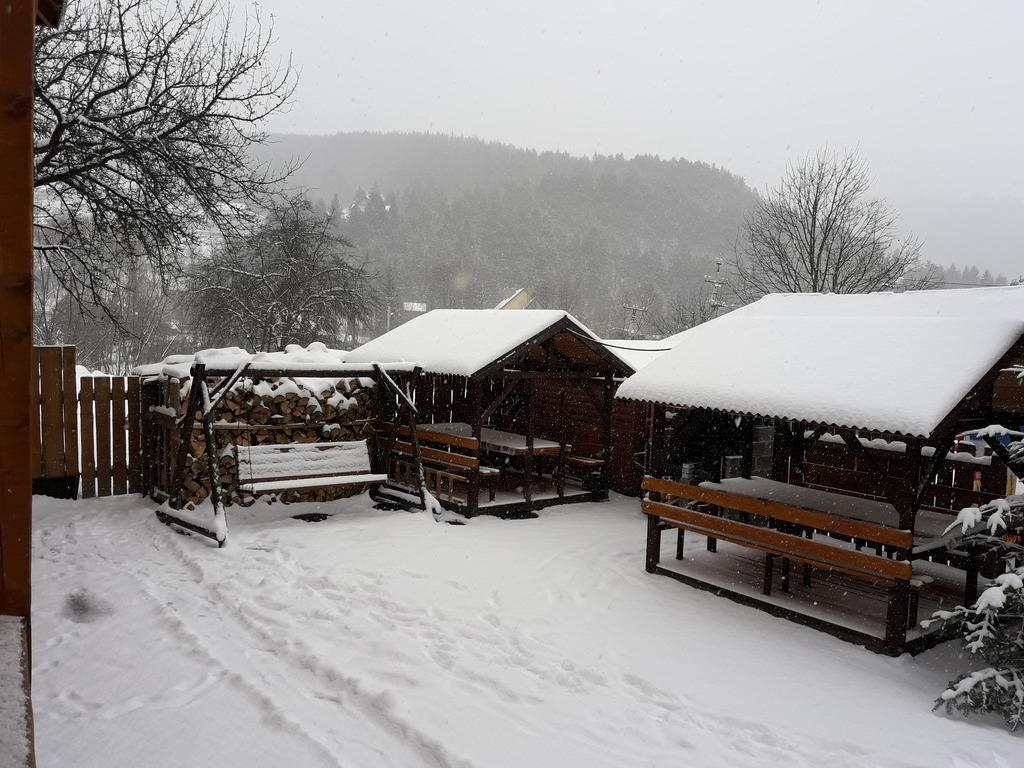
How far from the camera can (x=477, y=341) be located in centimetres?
1119

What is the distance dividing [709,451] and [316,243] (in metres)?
22.7

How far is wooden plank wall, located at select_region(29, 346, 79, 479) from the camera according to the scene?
924cm

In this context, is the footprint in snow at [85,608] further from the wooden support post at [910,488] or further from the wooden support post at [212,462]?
the wooden support post at [910,488]

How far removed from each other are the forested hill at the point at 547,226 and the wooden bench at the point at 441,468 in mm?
54370

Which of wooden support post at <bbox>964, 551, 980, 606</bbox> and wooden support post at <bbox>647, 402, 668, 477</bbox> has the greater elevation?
wooden support post at <bbox>647, 402, 668, 477</bbox>

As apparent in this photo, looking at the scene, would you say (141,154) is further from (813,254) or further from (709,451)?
(813,254)

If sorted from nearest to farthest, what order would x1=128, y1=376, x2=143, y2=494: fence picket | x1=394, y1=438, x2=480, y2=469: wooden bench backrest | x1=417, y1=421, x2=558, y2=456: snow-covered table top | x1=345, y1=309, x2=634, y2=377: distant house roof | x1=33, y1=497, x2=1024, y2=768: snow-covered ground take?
x1=33, y1=497, x2=1024, y2=768: snow-covered ground
x1=128, y1=376, x2=143, y2=494: fence picket
x1=394, y1=438, x2=480, y2=469: wooden bench backrest
x1=345, y1=309, x2=634, y2=377: distant house roof
x1=417, y1=421, x2=558, y2=456: snow-covered table top

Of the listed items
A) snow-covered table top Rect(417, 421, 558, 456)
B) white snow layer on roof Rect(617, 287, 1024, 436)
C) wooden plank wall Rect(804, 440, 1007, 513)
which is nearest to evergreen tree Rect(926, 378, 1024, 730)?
white snow layer on roof Rect(617, 287, 1024, 436)

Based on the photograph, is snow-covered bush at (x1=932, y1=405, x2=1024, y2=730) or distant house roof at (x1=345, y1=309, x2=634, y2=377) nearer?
snow-covered bush at (x1=932, y1=405, x2=1024, y2=730)

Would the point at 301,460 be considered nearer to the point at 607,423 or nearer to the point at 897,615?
the point at 607,423

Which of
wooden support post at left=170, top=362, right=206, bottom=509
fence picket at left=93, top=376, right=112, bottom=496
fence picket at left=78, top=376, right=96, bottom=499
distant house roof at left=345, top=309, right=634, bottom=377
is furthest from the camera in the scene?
distant house roof at left=345, top=309, right=634, bottom=377

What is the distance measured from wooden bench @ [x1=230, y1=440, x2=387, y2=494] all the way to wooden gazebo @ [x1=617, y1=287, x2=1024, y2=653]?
13.2 ft

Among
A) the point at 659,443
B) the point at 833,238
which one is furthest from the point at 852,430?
the point at 833,238

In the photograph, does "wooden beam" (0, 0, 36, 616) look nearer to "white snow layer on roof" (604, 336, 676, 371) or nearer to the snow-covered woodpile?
the snow-covered woodpile
